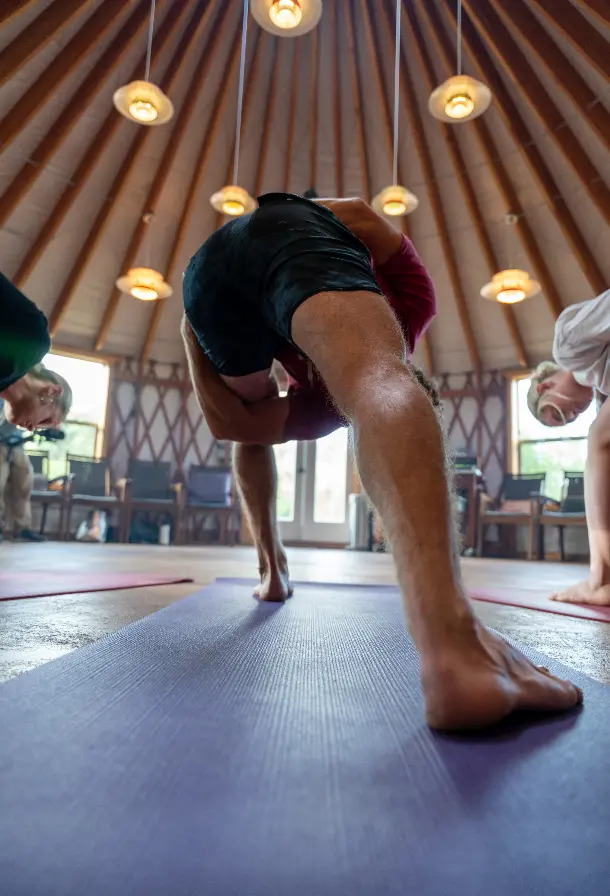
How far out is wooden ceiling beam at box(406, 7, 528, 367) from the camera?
596 centimetres

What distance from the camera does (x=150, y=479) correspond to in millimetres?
8094

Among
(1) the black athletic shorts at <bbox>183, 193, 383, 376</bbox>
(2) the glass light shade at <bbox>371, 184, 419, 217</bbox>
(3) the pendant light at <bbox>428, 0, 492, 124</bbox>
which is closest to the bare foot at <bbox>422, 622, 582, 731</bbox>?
(1) the black athletic shorts at <bbox>183, 193, 383, 376</bbox>

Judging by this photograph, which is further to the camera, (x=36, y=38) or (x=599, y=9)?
(x=36, y=38)

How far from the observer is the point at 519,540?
8.05m

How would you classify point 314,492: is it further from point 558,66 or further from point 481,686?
point 481,686

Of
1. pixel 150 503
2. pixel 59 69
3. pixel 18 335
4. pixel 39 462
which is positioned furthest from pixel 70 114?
pixel 18 335

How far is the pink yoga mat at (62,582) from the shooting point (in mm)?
1594

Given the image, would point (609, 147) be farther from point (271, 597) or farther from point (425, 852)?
point (425, 852)

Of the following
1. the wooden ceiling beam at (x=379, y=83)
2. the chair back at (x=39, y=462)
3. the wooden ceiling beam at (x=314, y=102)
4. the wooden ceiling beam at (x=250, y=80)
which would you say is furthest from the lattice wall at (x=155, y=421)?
the wooden ceiling beam at (x=379, y=83)

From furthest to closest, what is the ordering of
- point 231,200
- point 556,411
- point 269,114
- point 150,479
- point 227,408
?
point 150,479
point 269,114
point 231,200
point 556,411
point 227,408

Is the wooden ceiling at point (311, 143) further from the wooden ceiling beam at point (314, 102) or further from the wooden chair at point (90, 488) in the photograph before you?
the wooden chair at point (90, 488)

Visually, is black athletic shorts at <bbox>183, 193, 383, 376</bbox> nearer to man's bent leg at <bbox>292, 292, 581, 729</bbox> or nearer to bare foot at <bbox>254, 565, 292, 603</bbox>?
man's bent leg at <bbox>292, 292, 581, 729</bbox>

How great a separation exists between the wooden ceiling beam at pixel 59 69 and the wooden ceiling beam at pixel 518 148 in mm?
2778

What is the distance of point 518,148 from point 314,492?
16.7ft
